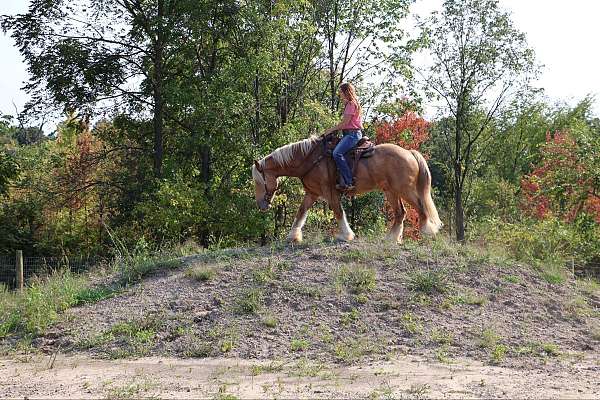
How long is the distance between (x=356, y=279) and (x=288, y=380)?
11.3 feet

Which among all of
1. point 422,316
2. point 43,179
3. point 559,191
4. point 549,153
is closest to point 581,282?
point 422,316

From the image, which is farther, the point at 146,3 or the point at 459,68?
the point at 459,68

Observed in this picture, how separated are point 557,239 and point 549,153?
29.4ft

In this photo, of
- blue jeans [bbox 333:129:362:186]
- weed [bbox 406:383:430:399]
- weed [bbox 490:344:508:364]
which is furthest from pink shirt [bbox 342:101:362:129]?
weed [bbox 406:383:430:399]

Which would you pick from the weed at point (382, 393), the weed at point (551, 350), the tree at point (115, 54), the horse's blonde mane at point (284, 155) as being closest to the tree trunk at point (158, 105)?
the tree at point (115, 54)

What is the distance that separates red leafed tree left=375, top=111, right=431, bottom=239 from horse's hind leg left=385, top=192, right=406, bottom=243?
10300 millimetres

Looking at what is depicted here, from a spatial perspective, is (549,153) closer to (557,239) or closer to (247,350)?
(557,239)

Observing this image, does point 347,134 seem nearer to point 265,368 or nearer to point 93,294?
point 265,368

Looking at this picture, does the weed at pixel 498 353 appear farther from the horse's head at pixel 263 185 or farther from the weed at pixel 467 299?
the horse's head at pixel 263 185

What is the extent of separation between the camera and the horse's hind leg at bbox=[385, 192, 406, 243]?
11867 millimetres

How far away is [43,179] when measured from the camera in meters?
25.0

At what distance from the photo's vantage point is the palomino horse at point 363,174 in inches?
449

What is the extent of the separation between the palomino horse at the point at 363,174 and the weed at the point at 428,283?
→ 4.53 feet

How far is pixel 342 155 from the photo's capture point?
11.4 metres
